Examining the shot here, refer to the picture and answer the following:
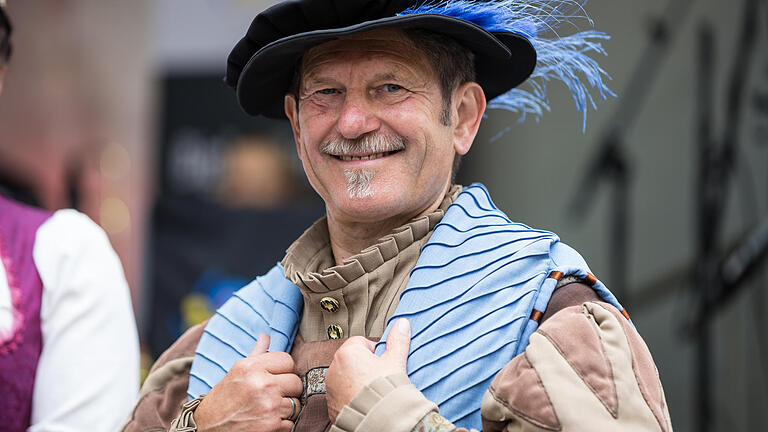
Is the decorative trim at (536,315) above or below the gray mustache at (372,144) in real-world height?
below

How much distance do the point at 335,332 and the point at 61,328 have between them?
87cm

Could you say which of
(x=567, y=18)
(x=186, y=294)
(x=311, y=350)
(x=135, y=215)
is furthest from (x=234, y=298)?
(x=135, y=215)

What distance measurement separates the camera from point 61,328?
7.53ft

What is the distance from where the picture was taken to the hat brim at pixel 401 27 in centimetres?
173

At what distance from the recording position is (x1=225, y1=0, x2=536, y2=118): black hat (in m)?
1.76

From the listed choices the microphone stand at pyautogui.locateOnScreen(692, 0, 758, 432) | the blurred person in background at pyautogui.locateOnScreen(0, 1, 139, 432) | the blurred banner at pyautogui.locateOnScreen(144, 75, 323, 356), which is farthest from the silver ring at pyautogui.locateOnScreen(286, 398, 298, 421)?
the blurred banner at pyautogui.locateOnScreen(144, 75, 323, 356)

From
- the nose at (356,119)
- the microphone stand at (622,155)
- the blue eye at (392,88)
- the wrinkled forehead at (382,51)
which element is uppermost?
the wrinkled forehead at (382,51)

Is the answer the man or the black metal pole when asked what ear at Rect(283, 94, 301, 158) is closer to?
the man

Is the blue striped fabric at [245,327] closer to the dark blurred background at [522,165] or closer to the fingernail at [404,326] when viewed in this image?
the fingernail at [404,326]

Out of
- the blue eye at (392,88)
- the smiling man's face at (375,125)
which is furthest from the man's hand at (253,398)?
the blue eye at (392,88)

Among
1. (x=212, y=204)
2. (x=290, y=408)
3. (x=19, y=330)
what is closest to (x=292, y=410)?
(x=290, y=408)

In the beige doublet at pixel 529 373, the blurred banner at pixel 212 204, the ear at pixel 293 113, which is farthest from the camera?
the blurred banner at pixel 212 204

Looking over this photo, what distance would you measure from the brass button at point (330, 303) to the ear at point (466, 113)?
451 millimetres

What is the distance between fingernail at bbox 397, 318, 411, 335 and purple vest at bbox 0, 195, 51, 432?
112 cm
